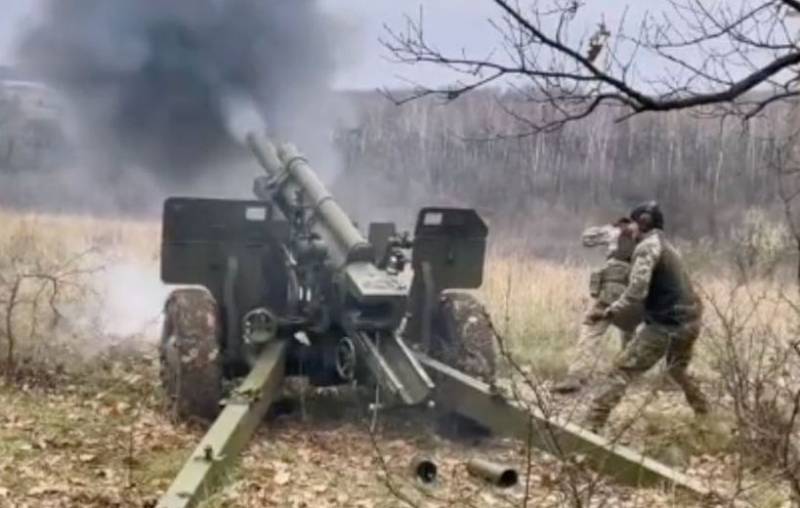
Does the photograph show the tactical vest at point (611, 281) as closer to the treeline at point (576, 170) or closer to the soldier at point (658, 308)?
the soldier at point (658, 308)

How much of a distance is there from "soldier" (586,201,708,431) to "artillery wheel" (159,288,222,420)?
2415mm

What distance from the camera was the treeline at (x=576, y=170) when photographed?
18.2 metres

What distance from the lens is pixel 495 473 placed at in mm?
6816

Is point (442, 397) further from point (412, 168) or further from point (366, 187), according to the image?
point (412, 168)

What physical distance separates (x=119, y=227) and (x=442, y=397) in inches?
467

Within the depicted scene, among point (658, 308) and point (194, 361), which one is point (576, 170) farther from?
point (194, 361)

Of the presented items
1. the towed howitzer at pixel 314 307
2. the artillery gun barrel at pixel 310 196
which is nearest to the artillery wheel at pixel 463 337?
the towed howitzer at pixel 314 307

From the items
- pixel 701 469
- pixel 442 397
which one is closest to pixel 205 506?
pixel 442 397

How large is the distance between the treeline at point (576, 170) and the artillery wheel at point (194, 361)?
7.29 metres

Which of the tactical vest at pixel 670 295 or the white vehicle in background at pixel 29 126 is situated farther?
the white vehicle in background at pixel 29 126

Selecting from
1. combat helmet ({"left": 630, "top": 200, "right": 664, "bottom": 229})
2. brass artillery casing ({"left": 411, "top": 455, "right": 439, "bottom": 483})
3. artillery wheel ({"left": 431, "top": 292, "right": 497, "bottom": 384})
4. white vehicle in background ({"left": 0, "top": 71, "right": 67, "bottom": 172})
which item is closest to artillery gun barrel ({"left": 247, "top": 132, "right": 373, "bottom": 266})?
artillery wheel ({"left": 431, "top": 292, "right": 497, "bottom": 384})

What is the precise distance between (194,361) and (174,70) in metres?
4.65

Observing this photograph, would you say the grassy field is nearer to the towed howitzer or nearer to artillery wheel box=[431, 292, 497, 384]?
the towed howitzer

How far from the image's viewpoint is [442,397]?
816cm
